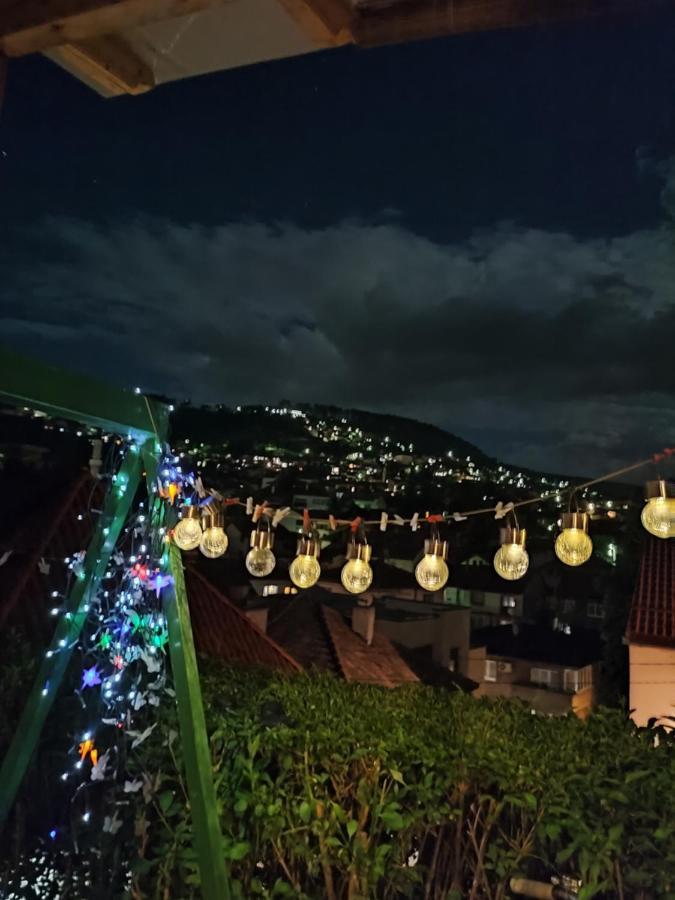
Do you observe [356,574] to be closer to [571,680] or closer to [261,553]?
[261,553]

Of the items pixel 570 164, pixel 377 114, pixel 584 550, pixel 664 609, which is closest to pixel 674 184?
pixel 570 164

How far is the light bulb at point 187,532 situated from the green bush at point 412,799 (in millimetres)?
773

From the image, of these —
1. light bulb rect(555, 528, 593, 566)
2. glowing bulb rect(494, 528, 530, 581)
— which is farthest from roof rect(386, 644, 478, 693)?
light bulb rect(555, 528, 593, 566)

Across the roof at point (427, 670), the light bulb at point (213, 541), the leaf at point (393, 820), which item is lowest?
the roof at point (427, 670)

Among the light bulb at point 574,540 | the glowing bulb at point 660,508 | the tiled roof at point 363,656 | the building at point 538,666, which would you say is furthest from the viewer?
the building at point 538,666

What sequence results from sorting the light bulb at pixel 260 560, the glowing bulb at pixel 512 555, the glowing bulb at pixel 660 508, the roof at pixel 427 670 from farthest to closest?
the roof at pixel 427 670
the light bulb at pixel 260 560
the glowing bulb at pixel 512 555
the glowing bulb at pixel 660 508

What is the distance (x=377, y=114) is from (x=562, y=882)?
847 cm

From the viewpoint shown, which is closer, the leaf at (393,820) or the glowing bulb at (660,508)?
the leaf at (393,820)

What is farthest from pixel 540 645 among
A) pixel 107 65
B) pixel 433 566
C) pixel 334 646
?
pixel 107 65

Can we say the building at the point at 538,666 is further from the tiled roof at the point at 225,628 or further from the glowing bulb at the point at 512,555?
the glowing bulb at the point at 512,555

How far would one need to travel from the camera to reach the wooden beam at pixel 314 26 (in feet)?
5.56

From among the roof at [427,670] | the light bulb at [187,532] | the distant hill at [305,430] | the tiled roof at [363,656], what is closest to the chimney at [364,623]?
the tiled roof at [363,656]

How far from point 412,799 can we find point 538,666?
692 inches

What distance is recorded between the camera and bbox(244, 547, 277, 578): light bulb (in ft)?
15.2
